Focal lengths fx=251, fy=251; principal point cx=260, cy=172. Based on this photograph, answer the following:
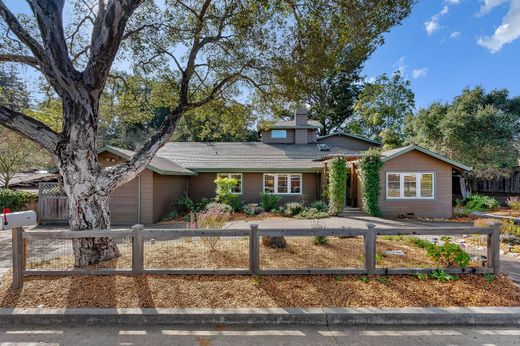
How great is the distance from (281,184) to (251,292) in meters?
11.9

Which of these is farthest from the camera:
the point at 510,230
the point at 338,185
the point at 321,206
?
the point at 321,206

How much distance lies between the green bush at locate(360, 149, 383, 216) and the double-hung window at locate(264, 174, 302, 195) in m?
4.31

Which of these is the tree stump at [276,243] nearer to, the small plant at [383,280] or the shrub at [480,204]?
the small plant at [383,280]

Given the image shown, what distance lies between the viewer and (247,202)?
1553 cm

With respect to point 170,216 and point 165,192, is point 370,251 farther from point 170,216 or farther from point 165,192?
point 165,192

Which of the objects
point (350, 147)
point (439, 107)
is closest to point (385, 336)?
point (350, 147)

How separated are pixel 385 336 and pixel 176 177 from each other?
12.6 meters

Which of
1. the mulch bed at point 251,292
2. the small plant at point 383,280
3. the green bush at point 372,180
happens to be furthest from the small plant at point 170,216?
the small plant at point 383,280

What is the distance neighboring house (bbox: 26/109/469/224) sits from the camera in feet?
37.0

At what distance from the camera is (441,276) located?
4449 millimetres

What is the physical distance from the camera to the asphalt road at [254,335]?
3105 millimetres

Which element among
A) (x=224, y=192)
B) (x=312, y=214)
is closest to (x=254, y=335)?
(x=312, y=214)

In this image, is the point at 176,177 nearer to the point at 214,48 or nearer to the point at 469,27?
the point at 214,48

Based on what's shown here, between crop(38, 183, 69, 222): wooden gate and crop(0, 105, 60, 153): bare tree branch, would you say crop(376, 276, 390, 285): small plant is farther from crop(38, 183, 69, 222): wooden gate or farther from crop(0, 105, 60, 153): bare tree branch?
crop(38, 183, 69, 222): wooden gate
